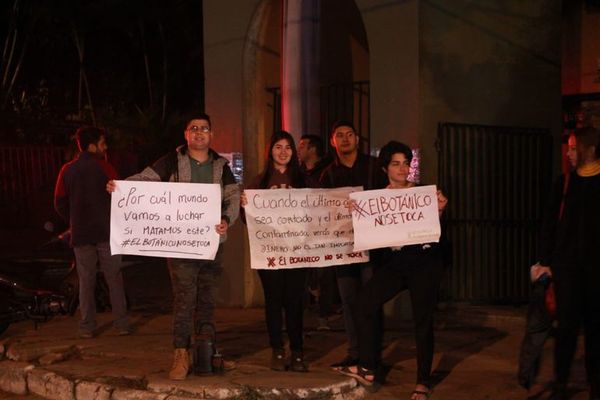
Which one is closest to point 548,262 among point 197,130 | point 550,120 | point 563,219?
point 563,219

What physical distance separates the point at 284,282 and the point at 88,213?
7.84 feet

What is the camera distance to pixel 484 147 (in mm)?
9156

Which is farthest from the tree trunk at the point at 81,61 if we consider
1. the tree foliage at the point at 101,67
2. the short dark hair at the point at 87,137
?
the short dark hair at the point at 87,137

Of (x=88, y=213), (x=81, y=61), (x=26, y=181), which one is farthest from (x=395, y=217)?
(x=81, y=61)

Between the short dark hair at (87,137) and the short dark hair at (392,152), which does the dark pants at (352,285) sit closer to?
the short dark hair at (392,152)

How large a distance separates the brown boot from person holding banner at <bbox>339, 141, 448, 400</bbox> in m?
1.28

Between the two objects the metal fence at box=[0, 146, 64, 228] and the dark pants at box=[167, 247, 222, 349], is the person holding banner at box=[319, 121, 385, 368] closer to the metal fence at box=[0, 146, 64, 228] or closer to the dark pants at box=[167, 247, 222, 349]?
the dark pants at box=[167, 247, 222, 349]

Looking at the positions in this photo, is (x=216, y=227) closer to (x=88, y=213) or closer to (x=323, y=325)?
(x=88, y=213)

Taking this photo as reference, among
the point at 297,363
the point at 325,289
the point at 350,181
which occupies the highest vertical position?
the point at 350,181

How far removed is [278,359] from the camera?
6.81 m

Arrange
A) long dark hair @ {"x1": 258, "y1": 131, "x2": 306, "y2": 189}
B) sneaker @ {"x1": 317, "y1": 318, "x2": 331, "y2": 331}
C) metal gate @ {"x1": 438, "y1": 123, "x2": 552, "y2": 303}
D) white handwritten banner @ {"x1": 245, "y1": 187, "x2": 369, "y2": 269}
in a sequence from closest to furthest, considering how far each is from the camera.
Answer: white handwritten banner @ {"x1": 245, "y1": 187, "x2": 369, "y2": 269}, long dark hair @ {"x1": 258, "y1": 131, "x2": 306, "y2": 189}, sneaker @ {"x1": 317, "y1": 318, "x2": 331, "y2": 331}, metal gate @ {"x1": 438, "y1": 123, "x2": 552, "y2": 303}

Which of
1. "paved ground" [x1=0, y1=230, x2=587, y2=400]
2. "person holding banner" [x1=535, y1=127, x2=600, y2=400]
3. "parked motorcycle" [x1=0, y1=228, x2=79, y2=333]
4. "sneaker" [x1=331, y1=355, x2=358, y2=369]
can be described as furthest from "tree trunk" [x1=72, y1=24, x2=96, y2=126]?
"person holding banner" [x1=535, y1=127, x2=600, y2=400]

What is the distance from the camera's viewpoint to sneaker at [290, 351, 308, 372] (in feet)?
21.9

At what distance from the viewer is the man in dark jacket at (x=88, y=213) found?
8148mm
